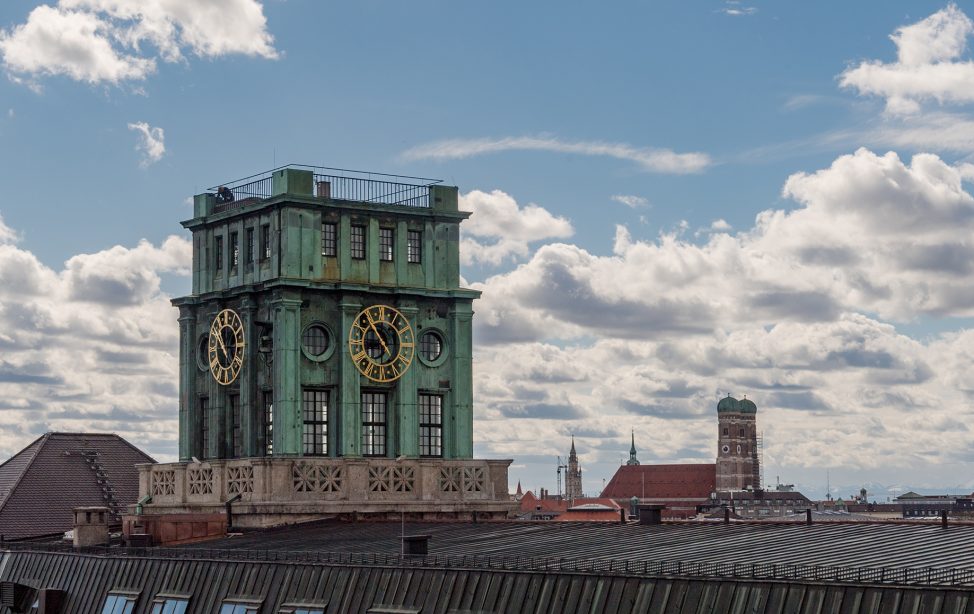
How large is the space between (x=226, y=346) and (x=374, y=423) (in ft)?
27.0

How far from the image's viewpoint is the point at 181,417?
8744cm

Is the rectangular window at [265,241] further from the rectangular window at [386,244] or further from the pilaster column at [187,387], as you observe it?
the pilaster column at [187,387]

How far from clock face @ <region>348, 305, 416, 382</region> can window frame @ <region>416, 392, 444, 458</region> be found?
238cm

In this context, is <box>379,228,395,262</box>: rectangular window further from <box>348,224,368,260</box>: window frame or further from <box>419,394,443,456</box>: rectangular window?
<box>419,394,443,456</box>: rectangular window

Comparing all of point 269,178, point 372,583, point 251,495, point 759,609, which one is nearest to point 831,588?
point 759,609

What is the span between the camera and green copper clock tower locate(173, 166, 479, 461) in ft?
266

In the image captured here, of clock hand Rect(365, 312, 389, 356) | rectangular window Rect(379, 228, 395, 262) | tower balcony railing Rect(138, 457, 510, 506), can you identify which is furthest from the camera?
rectangular window Rect(379, 228, 395, 262)

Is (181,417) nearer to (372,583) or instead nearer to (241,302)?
(241,302)

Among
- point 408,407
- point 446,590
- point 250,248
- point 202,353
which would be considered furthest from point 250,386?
point 446,590

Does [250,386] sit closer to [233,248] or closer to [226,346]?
[226,346]

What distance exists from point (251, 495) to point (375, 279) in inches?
477

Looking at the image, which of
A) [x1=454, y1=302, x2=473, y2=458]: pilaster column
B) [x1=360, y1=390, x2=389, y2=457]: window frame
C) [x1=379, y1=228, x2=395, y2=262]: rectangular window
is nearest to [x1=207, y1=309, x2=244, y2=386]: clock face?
[x1=360, y1=390, x2=389, y2=457]: window frame

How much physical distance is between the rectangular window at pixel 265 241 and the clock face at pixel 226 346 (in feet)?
11.0

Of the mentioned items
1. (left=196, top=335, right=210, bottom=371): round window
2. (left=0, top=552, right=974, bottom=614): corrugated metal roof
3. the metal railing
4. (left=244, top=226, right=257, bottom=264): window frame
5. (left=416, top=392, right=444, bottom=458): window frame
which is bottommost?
(left=0, top=552, right=974, bottom=614): corrugated metal roof
